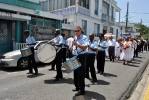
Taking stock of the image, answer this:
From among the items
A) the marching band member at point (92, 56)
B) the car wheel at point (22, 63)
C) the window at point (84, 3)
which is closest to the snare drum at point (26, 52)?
the car wheel at point (22, 63)

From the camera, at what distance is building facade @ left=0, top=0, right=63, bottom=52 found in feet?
37.6

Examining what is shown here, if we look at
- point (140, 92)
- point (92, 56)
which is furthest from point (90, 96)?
point (140, 92)

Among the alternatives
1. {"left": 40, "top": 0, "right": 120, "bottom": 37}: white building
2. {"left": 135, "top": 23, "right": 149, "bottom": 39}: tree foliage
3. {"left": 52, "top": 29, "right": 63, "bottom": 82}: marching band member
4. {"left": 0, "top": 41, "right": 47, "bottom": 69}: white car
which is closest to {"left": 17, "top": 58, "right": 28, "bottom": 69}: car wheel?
{"left": 0, "top": 41, "right": 47, "bottom": 69}: white car

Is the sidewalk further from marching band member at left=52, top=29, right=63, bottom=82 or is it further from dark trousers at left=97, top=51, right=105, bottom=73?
marching band member at left=52, top=29, right=63, bottom=82

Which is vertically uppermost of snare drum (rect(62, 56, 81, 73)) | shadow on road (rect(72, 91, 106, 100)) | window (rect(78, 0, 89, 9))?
window (rect(78, 0, 89, 9))

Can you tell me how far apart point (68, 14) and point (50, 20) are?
3736 millimetres

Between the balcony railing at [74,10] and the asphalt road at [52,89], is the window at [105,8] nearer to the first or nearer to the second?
the balcony railing at [74,10]

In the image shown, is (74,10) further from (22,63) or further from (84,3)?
(22,63)

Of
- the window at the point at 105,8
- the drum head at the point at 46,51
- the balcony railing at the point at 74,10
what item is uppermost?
the window at the point at 105,8

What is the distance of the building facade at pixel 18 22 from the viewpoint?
11475mm

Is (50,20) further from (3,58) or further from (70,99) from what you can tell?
(70,99)

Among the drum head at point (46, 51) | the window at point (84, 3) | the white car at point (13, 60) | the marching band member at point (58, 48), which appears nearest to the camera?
the drum head at point (46, 51)

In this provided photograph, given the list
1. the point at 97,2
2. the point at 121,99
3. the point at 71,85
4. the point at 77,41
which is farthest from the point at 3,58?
the point at 97,2

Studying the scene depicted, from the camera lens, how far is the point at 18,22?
12.9 meters
